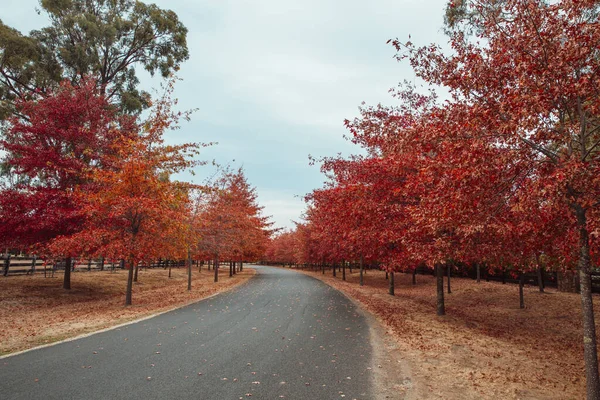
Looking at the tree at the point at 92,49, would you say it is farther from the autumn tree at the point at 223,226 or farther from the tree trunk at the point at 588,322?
the tree trunk at the point at 588,322

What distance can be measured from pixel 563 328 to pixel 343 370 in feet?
32.8

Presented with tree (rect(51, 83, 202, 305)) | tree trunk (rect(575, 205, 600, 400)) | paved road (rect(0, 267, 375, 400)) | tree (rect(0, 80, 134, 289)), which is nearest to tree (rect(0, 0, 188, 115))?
tree (rect(0, 80, 134, 289))

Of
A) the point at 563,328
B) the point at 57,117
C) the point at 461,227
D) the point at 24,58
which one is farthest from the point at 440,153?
the point at 24,58

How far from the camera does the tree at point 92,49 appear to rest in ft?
61.8

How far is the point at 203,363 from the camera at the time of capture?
6320 mm

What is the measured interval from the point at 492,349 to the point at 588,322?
3.24 metres

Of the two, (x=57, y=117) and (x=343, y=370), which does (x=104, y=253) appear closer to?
(x=57, y=117)

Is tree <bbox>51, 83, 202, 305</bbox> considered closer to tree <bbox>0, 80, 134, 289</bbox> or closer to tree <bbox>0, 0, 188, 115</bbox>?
tree <bbox>0, 80, 134, 289</bbox>

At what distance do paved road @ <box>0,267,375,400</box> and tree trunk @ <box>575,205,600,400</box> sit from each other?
3.29 m

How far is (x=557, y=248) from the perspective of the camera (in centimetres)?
780

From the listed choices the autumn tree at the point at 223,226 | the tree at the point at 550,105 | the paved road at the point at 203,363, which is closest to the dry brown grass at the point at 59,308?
the paved road at the point at 203,363

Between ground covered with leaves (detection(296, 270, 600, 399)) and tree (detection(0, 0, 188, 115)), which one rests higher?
tree (detection(0, 0, 188, 115))

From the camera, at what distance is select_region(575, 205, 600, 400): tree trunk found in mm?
5148

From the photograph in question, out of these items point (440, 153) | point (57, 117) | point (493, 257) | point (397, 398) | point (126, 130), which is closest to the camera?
point (397, 398)
